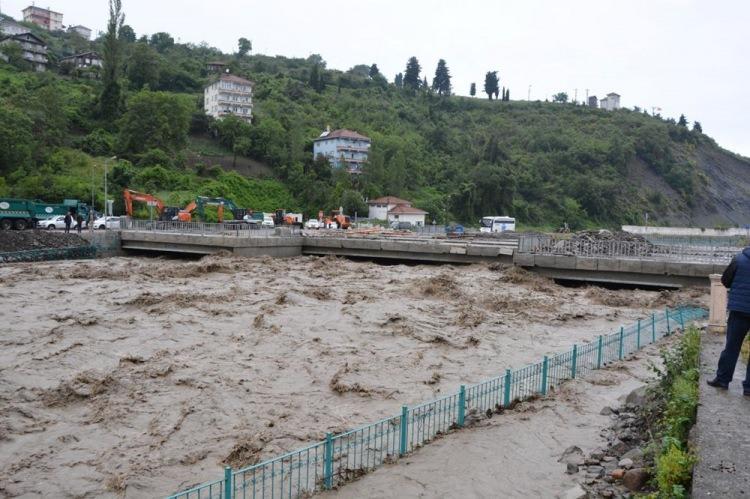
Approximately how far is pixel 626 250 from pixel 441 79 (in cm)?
14283

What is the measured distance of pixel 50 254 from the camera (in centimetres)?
3662

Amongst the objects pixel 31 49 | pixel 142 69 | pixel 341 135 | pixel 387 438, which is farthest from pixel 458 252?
pixel 31 49

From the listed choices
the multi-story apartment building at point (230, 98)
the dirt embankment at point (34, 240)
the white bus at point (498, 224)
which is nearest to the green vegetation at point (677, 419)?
the dirt embankment at point (34, 240)

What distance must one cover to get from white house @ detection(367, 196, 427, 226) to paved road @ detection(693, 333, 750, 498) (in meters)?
64.2

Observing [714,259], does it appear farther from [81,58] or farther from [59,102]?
[81,58]

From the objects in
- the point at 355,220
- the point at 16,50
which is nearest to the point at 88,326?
the point at 355,220

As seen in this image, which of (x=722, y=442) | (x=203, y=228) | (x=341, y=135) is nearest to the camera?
Answer: (x=722, y=442)

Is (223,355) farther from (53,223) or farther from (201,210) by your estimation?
(53,223)

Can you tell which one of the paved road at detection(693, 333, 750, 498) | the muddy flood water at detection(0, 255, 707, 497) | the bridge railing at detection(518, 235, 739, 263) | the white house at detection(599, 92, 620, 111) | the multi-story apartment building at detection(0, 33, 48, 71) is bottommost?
the muddy flood water at detection(0, 255, 707, 497)

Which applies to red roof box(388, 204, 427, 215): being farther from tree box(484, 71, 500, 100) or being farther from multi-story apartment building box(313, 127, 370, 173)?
tree box(484, 71, 500, 100)

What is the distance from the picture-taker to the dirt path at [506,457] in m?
8.40

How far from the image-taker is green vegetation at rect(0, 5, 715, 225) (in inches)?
2712

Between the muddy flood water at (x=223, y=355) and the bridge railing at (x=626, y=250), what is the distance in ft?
8.59

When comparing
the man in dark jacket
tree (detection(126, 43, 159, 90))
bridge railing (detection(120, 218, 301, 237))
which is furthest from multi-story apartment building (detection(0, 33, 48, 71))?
A: the man in dark jacket
